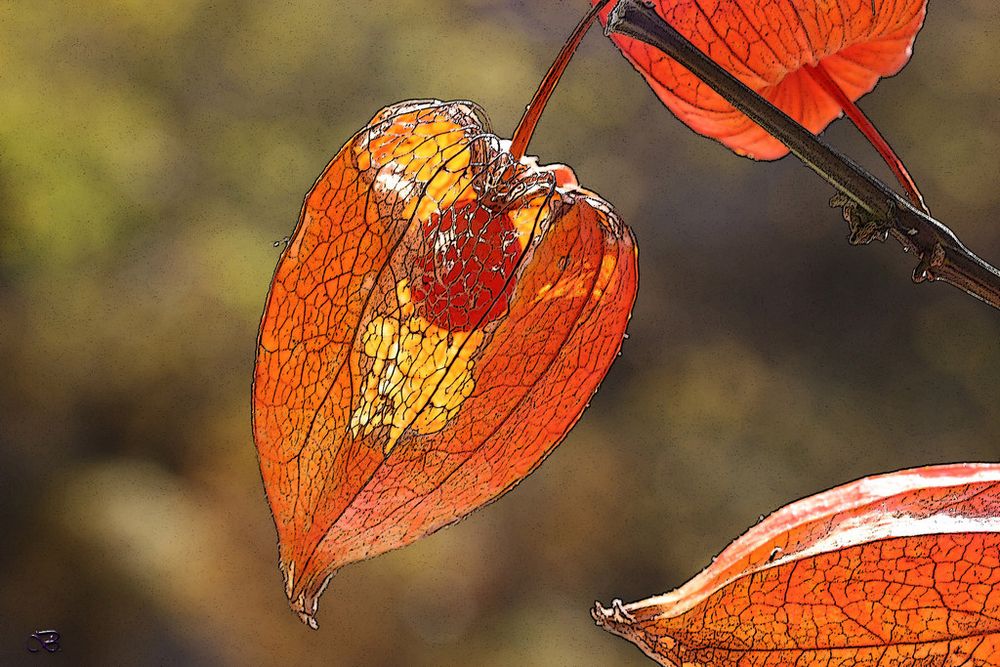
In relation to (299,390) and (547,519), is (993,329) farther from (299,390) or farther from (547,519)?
(299,390)

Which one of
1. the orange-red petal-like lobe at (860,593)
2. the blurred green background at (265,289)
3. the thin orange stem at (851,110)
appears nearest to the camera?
the orange-red petal-like lobe at (860,593)

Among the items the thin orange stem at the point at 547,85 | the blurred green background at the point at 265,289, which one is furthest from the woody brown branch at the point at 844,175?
the blurred green background at the point at 265,289

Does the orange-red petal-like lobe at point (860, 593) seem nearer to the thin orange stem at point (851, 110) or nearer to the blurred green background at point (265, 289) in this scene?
the thin orange stem at point (851, 110)

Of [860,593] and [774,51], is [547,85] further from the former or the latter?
[860,593]

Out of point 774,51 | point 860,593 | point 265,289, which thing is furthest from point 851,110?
point 265,289

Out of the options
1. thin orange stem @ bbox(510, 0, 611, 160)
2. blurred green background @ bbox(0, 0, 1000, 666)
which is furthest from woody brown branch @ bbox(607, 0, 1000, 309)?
blurred green background @ bbox(0, 0, 1000, 666)

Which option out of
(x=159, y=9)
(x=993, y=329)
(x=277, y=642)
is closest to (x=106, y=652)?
(x=277, y=642)
